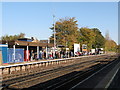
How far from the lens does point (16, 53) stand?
31.5m

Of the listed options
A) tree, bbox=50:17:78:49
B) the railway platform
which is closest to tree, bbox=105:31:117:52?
tree, bbox=50:17:78:49

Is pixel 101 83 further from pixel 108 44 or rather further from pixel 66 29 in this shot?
pixel 108 44

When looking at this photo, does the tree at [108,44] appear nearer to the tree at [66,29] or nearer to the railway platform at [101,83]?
the tree at [66,29]

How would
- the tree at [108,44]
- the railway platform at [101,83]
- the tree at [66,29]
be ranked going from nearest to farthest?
the railway platform at [101,83], the tree at [66,29], the tree at [108,44]

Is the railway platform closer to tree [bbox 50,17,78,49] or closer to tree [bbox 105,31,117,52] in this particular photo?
tree [bbox 50,17,78,49]

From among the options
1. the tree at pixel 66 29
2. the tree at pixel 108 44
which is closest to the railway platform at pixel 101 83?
the tree at pixel 66 29

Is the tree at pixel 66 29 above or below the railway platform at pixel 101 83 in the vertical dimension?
above

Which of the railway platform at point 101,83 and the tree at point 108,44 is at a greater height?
the tree at point 108,44

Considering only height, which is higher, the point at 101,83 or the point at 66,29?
A: the point at 66,29

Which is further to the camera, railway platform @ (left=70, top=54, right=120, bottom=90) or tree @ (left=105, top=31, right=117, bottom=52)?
tree @ (left=105, top=31, right=117, bottom=52)

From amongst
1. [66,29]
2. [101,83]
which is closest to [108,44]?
[66,29]

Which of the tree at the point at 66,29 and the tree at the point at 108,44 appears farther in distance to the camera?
the tree at the point at 108,44

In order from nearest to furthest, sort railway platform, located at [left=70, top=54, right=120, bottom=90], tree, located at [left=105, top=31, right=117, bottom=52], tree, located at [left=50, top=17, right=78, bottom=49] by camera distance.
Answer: railway platform, located at [left=70, top=54, right=120, bottom=90], tree, located at [left=50, top=17, right=78, bottom=49], tree, located at [left=105, top=31, right=117, bottom=52]

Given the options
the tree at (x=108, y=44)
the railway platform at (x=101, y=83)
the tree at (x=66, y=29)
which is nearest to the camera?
the railway platform at (x=101, y=83)
